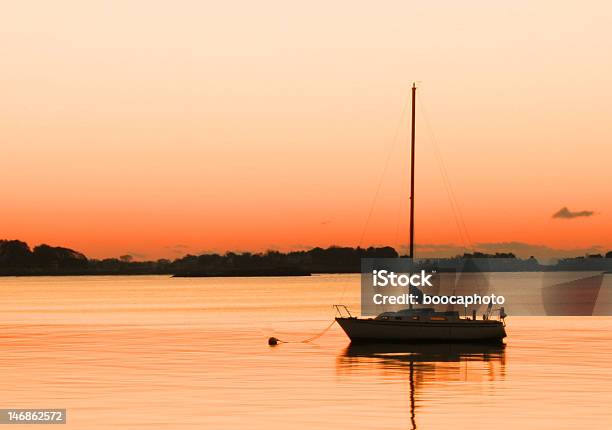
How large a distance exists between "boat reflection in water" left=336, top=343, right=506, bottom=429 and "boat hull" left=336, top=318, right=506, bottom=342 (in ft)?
1.41

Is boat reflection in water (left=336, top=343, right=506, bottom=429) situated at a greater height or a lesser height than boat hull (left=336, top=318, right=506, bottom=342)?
lesser

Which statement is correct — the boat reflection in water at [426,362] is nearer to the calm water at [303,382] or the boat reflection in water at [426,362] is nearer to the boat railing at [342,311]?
the calm water at [303,382]

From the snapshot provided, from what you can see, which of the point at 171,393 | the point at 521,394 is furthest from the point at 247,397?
the point at 521,394

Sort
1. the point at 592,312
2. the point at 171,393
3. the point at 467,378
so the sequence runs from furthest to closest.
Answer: the point at 592,312
the point at 467,378
the point at 171,393

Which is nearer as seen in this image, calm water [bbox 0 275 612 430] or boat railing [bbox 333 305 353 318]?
calm water [bbox 0 275 612 430]

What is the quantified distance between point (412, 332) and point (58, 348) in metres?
26.3

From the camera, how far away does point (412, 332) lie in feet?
248

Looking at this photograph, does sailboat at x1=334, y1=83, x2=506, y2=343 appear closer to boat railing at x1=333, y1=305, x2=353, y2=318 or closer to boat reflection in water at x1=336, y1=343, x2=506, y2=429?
boat reflection in water at x1=336, y1=343, x2=506, y2=429

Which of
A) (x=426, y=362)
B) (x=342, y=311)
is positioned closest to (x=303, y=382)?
(x=426, y=362)

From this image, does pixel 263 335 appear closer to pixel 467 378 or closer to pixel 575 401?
pixel 467 378

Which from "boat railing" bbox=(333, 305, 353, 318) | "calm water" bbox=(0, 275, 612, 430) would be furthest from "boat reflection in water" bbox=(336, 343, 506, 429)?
"boat railing" bbox=(333, 305, 353, 318)

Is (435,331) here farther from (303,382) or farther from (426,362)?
(303,382)

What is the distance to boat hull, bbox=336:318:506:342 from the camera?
248 ft

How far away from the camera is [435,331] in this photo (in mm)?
75625
